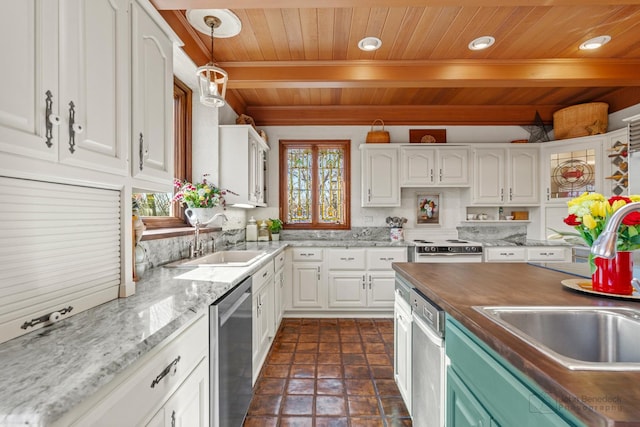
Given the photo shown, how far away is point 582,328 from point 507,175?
3.41m

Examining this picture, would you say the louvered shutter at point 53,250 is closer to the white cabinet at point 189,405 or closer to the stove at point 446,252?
the white cabinet at point 189,405

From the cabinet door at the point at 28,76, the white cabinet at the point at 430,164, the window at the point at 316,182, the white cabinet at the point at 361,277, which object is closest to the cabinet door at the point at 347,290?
the white cabinet at the point at 361,277

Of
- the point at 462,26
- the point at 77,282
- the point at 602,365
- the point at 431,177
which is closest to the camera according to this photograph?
the point at 602,365

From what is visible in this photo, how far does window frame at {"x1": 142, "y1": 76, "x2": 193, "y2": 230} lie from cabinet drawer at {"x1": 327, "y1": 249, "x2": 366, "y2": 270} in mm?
1679

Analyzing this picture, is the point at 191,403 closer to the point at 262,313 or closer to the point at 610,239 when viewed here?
the point at 262,313

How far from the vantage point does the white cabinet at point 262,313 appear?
2.14 metres

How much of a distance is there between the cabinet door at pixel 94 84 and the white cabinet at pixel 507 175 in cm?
394

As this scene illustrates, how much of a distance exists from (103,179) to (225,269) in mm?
912

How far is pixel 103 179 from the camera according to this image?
1.10 m

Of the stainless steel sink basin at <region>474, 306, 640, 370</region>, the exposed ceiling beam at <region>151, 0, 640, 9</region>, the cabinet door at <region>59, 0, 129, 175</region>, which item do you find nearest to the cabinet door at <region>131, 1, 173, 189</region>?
the cabinet door at <region>59, 0, 129, 175</region>

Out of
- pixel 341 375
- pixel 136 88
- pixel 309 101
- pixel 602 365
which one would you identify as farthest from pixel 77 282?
pixel 309 101

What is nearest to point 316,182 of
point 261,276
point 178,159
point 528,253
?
point 178,159

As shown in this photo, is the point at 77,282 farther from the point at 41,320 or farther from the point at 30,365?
the point at 30,365

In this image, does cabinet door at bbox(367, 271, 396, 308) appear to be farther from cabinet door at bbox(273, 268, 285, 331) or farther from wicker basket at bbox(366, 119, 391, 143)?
wicker basket at bbox(366, 119, 391, 143)
